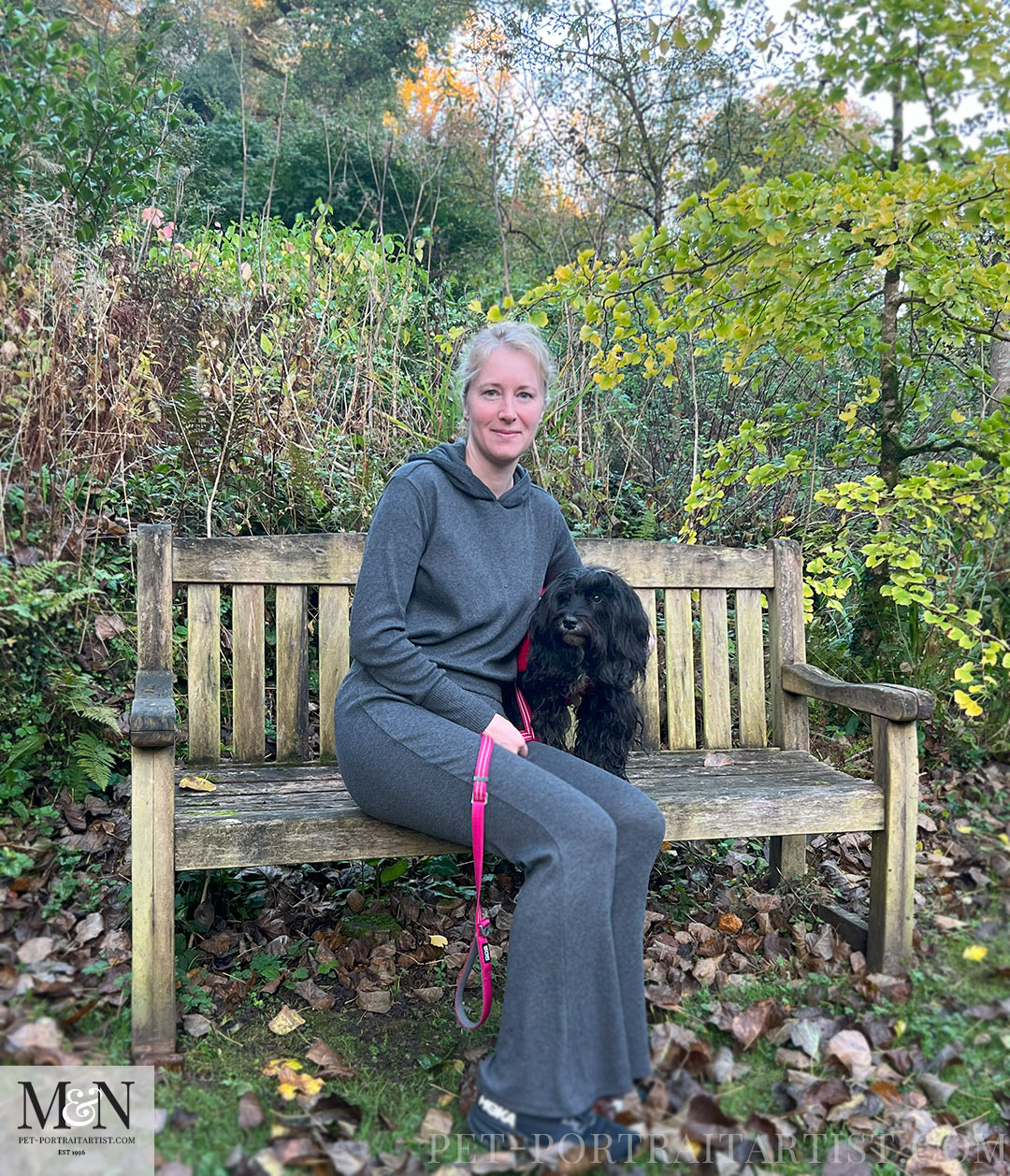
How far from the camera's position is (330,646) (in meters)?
2.90

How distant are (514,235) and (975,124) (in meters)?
3.00

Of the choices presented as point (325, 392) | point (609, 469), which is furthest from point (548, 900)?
point (609, 469)

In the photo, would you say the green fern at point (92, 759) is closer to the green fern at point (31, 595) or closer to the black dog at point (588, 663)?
the green fern at point (31, 595)

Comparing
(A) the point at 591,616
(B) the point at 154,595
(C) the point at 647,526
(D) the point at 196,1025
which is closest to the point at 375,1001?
(D) the point at 196,1025

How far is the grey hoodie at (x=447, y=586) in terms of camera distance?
2191 mm

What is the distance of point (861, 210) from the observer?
9.44 ft

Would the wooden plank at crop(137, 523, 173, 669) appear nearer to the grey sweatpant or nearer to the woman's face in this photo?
the grey sweatpant

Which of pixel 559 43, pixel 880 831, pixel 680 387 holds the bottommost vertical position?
pixel 880 831

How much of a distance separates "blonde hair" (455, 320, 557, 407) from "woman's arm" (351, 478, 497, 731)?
433 millimetres

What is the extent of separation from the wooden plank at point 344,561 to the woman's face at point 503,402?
0.57 metres

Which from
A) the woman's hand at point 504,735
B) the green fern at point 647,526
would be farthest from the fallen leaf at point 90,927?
the green fern at point 647,526

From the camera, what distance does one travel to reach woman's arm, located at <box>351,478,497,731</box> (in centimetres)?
217

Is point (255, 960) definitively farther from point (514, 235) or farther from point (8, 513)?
point (514, 235)

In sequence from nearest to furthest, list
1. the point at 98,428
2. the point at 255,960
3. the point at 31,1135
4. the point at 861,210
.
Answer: the point at 31,1135
the point at 255,960
the point at 861,210
the point at 98,428
